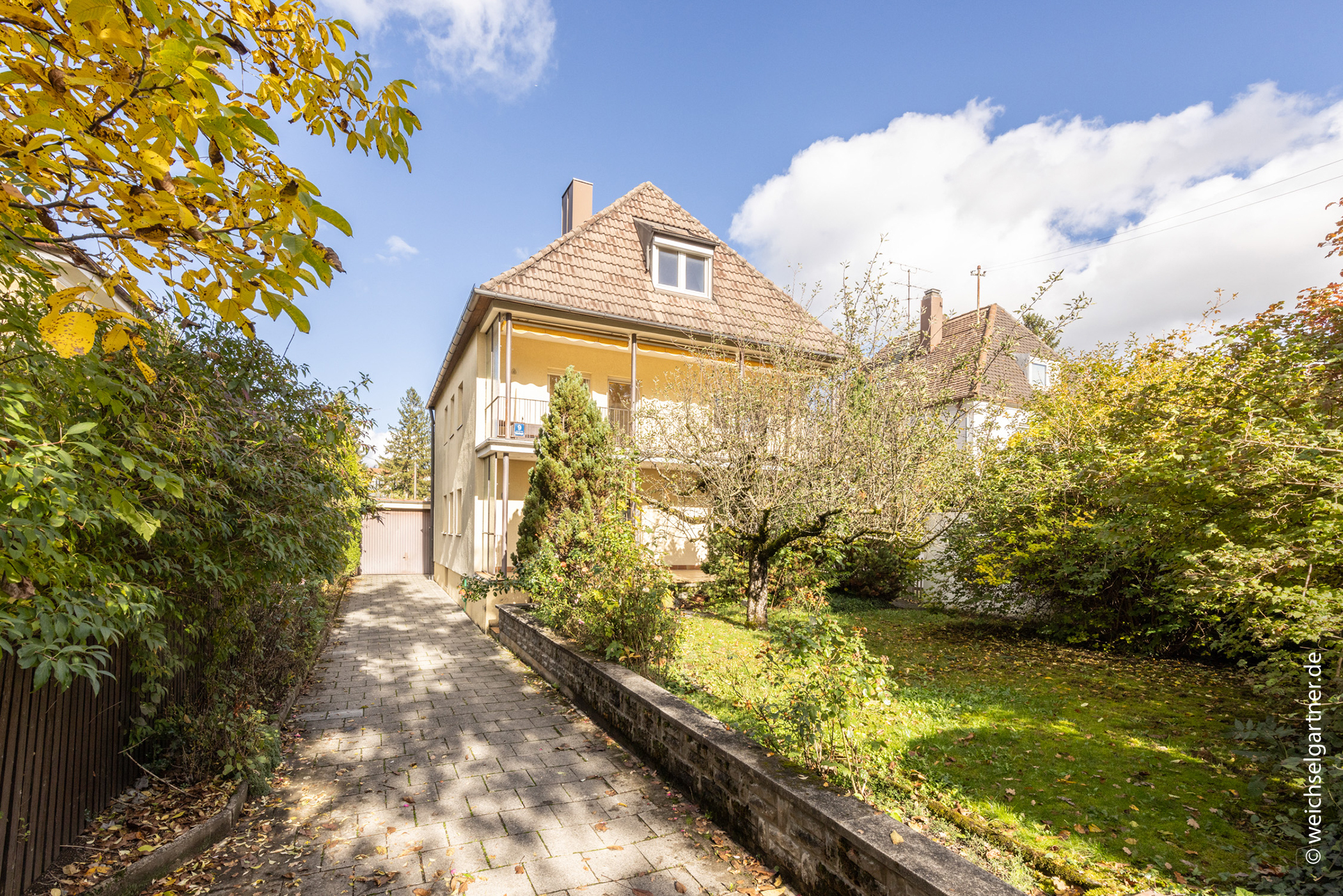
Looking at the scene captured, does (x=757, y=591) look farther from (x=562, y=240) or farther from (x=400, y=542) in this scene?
(x=400, y=542)

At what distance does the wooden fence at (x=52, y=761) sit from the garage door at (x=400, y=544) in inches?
780

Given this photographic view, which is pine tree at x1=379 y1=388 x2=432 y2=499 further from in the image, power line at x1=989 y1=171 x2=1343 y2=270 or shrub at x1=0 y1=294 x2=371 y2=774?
shrub at x1=0 y1=294 x2=371 y2=774

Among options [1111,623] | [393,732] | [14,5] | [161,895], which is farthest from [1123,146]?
[161,895]

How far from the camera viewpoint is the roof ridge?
38.4 feet

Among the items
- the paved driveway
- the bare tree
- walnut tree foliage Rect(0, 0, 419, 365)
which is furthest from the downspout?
walnut tree foliage Rect(0, 0, 419, 365)

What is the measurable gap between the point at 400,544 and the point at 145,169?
24.3m

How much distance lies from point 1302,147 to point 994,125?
4.12 meters

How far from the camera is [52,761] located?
307cm

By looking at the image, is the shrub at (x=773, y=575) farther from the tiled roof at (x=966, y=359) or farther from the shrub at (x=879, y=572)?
the tiled roof at (x=966, y=359)

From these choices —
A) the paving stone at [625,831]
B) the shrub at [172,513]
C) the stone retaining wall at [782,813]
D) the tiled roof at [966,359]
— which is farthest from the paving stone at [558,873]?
the tiled roof at [966,359]

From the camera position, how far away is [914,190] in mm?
11711

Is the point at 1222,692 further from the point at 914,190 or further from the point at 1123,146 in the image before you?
the point at 914,190

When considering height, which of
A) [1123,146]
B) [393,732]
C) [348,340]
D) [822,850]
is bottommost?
[393,732]

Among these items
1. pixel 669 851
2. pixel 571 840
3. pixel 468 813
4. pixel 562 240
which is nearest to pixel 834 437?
pixel 669 851
